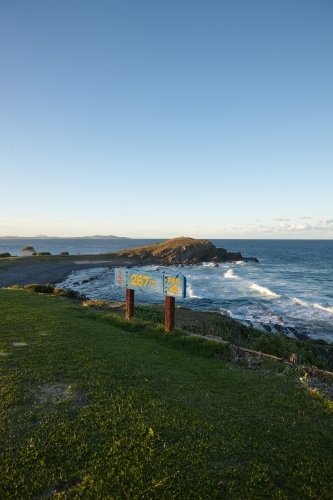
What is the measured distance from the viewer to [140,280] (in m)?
12.4

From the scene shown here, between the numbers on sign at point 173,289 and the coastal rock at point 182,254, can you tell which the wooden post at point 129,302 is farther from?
the coastal rock at point 182,254

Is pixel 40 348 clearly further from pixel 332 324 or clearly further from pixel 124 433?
pixel 332 324

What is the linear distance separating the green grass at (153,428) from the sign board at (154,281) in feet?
8.52

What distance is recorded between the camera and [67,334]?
10367 mm

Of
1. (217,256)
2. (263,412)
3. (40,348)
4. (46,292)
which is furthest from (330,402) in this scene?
(217,256)

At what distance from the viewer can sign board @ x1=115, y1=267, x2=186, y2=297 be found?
36.2 feet

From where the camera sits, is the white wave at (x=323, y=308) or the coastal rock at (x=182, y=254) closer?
the white wave at (x=323, y=308)

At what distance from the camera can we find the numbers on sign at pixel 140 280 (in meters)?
12.0

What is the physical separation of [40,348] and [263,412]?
589cm

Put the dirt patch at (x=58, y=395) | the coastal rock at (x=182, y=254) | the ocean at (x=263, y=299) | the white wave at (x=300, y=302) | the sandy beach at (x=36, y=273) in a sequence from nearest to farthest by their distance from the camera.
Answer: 1. the dirt patch at (x=58, y=395)
2. the ocean at (x=263, y=299)
3. the white wave at (x=300, y=302)
4. the sandy beach at (x=36, y=273)
5. the coastal rock at (x=182, y=254)

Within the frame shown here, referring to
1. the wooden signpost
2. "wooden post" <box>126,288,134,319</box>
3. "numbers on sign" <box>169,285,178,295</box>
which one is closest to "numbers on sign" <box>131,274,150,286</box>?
the wooden signpost

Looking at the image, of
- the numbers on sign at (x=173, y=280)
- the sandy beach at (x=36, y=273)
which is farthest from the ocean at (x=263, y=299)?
the numbers on sign at (x=173, y=280)

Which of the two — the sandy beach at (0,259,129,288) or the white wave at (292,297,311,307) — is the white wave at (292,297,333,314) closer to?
the white wave at (292,297,311,307)

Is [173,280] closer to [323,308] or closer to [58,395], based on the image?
[58,395]
